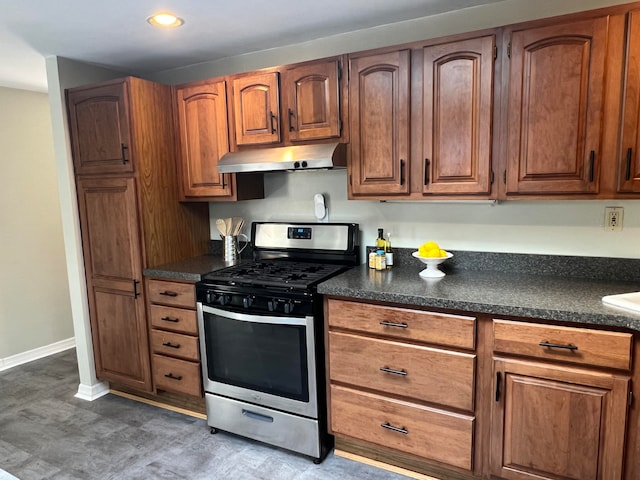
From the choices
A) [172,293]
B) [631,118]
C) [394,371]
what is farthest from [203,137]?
[631,118]

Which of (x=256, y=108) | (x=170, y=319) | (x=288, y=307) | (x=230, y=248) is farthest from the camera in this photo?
(x=230, y=248)

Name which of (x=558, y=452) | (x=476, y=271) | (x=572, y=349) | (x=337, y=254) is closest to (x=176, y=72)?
(x=337, y=254)

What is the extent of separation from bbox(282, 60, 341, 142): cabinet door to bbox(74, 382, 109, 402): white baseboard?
2289mm

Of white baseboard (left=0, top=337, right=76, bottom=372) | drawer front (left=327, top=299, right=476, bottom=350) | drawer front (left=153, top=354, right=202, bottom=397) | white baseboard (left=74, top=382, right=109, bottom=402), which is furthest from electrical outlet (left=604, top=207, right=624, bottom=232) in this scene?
white baseboard (left=0, top=337, right=76, bottom=372)

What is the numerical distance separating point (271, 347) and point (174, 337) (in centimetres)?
77

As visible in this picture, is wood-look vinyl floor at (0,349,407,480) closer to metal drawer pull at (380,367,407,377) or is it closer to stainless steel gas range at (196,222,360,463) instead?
stainless steel gas range at (196,222,360,463)

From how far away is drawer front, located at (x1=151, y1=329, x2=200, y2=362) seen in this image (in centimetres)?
264

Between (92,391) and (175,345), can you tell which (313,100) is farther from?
Result: (92,391)

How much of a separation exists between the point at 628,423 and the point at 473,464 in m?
0.66

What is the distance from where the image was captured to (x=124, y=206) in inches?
108

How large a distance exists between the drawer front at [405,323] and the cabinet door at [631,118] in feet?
2.89

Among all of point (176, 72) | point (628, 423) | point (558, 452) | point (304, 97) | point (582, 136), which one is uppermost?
point (176, 72)

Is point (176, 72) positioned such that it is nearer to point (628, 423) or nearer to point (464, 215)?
point (464, 215)

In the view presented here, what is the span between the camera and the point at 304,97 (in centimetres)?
244
